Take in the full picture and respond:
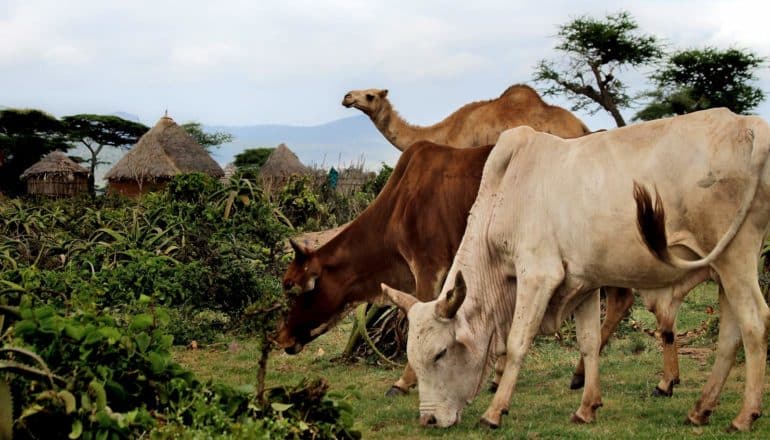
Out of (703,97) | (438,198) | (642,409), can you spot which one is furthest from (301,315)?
(703,97)

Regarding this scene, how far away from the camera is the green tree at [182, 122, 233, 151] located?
75.2 metres

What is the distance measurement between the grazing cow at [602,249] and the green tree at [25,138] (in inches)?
1779

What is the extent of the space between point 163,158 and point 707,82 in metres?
23.4

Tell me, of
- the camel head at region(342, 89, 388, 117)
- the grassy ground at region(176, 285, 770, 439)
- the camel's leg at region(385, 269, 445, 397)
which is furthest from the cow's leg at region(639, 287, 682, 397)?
the camel head at region(342, 89, 388, 117)

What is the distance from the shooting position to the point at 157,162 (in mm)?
37188

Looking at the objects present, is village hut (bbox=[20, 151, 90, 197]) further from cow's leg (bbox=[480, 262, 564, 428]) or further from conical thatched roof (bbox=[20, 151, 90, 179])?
cow's leg (bbox=[480, 262, 564, 428])

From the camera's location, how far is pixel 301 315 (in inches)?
311

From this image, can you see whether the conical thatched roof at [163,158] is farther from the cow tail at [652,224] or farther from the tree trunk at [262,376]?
the tree trunk at [262,376]

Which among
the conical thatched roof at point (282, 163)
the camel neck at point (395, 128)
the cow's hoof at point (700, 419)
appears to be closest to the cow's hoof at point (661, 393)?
the cow's hoof at point (700, 419)

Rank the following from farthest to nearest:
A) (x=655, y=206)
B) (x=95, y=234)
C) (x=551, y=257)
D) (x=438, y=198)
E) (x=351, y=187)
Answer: (x=351, y=187)
(x=95, y=234)
(x=438, y=198)
(x=551, y=257)
(x=655, y=206)

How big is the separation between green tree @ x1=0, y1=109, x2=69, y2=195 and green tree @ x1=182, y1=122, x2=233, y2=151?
21.3m

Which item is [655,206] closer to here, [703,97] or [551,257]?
[551,257]

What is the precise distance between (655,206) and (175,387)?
3.85 metres

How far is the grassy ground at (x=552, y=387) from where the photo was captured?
6.04 metres
